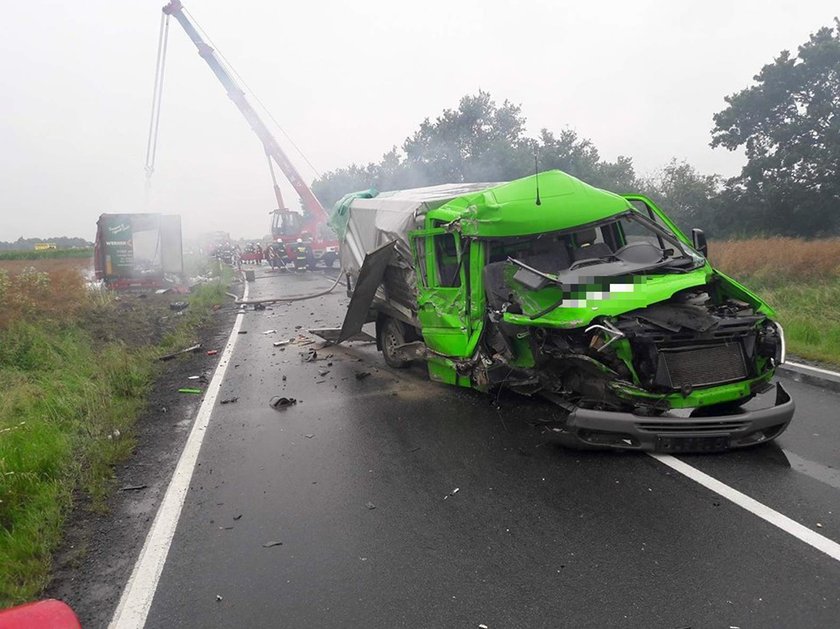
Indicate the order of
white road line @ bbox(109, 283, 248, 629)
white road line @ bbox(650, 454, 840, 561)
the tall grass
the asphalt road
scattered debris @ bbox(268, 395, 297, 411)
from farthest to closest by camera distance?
the tall grass, scattered debris @ bbox(268, 395, 297, 411), white road line @ bbox(650, 454, 840, 561), white road line @ bbox(109, 283, 248, 629), the asphalt road

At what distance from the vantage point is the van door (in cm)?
610

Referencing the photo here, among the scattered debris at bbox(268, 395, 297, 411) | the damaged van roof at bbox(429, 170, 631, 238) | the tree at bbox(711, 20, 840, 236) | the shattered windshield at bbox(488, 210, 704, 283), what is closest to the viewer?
the shattered windshield at bbox(488, 210, 704, 283)

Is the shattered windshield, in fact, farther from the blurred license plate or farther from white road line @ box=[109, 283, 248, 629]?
white road line @ box=[109, 283, 248, 629]

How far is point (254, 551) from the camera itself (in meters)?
3.72

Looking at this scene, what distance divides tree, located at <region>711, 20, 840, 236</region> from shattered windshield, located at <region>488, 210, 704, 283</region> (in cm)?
2030

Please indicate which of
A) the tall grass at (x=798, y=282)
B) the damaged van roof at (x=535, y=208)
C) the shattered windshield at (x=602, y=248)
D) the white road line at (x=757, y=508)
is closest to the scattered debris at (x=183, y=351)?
the damaged van roof at (x=535, y=208)

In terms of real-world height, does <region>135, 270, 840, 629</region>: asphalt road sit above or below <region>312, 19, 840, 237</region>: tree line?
below

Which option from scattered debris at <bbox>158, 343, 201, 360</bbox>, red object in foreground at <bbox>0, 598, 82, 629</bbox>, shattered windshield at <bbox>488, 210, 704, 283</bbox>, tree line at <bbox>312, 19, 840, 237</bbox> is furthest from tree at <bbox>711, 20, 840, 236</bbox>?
red object in foreground at <bbox>0, 598, 82, 629</bbox>

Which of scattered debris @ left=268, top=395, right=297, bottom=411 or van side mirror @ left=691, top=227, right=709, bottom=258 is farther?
scattered debris @ left=268, top=395, right=297, bottom=411

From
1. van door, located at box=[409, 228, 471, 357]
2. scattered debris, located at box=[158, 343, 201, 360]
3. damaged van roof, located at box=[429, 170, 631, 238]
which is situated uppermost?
damaged van roof, located at box=[429, 170, 631, 238]

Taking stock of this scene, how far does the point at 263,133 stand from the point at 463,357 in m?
22.7

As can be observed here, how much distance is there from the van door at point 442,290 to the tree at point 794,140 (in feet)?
70.4

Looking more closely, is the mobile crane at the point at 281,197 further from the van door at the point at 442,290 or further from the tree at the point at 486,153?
the van door at the point at 442,290

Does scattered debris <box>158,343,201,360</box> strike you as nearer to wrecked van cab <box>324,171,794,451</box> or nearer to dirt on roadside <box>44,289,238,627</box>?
dirt on roadside <box>44,289,238,627</box>
